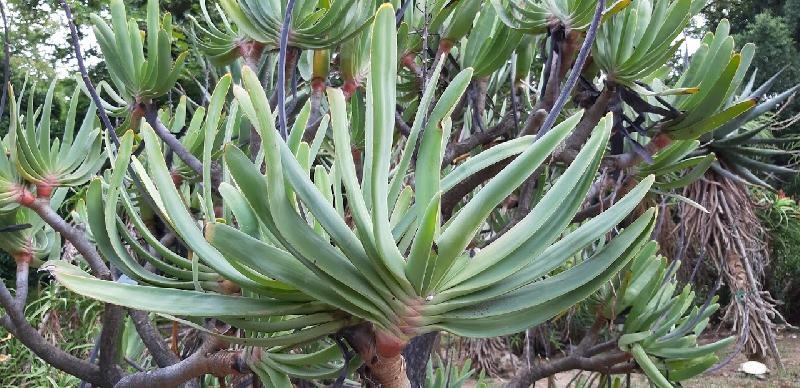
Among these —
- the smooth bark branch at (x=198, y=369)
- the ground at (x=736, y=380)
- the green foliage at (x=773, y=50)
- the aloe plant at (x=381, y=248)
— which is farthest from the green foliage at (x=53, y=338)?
the green foliage at (x=773, y=50)

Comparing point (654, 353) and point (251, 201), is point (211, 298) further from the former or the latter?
point (654, 353)

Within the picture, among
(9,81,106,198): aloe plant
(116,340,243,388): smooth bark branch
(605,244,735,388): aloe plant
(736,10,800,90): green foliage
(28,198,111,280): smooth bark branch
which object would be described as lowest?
(605,244,735,388): aloe plant

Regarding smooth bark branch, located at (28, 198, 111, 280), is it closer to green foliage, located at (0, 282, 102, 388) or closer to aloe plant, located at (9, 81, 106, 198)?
aloe plant, located at (9, 81, 106, 198)

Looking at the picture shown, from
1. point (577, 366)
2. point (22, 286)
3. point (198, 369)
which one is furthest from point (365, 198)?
point (577, 366)

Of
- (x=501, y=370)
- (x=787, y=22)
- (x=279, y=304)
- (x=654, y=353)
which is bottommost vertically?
(x=501, y=370)

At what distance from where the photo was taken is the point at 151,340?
0.75 metres

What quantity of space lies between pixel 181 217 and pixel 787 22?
7.78 m

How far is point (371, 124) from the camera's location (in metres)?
0.42

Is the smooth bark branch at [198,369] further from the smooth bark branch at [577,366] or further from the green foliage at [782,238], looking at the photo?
the green foliage at [782,238]

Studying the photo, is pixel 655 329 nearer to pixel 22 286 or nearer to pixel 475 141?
pixel 475 141

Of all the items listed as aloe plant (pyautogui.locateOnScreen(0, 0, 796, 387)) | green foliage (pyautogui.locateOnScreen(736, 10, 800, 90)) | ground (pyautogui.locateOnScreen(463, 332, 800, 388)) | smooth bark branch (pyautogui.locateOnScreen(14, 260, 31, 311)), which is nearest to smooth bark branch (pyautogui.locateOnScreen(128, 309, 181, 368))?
aloe plant (pyautogui.locateOnScreen(0, 0, 796, 387))

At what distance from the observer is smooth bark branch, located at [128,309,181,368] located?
0.75m

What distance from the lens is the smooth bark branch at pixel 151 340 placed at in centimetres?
75

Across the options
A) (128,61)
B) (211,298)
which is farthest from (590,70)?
(211,298)
